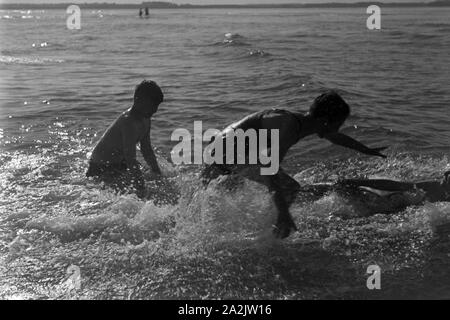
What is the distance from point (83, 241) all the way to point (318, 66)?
12.0 m

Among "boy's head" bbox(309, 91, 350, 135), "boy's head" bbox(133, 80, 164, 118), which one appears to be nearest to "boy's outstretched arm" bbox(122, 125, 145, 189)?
"boy's head" bbox(133, 80, 164, 118)

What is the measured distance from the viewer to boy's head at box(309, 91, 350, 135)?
4598mm

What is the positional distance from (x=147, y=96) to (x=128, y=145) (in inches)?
22.4

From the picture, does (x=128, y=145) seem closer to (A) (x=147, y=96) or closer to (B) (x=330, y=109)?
(A) (x=147, y=96)

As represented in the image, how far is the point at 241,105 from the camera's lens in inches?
418

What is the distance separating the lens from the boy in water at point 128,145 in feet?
17.1

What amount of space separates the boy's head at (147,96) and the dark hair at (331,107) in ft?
4.96

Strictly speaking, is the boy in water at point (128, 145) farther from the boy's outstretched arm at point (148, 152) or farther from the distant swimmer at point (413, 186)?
the distant swimmer at point (413, 186)

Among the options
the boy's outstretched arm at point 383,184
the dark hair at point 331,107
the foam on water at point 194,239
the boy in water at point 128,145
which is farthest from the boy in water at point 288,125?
the boy in water at point 128,145

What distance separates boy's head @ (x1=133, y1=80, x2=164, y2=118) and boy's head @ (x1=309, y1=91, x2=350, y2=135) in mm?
1492

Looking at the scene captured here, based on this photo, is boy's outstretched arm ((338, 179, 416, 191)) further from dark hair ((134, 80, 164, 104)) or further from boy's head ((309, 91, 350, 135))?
dark hair ((134, 80, 164, 104))
